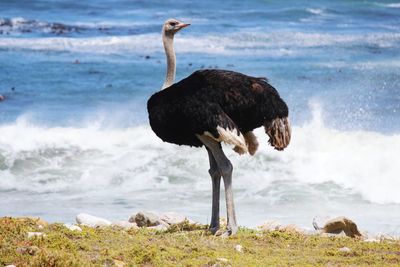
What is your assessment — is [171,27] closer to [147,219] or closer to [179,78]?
[147,219]

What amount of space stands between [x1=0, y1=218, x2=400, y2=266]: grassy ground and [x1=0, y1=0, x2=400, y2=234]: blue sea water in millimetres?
2221

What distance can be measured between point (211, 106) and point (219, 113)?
85 mm

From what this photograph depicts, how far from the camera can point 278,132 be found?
29.8 ft

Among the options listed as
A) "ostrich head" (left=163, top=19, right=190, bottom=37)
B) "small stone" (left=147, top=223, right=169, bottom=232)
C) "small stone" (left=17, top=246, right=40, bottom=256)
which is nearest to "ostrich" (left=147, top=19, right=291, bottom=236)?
"small stone" (left=147, top=223, right=169, bottom=232)

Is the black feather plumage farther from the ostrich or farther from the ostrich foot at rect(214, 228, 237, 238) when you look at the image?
the ostrich foot at rect(214, 228, 237, 238)

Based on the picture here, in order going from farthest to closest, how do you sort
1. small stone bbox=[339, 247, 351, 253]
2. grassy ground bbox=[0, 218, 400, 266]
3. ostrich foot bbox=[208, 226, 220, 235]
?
ostrich foot bbox=[208, 226, 220, 235] → small stone bbox=[339, 247, 351, 253] → grassy ground bbox=[0, 218, 400, 266]

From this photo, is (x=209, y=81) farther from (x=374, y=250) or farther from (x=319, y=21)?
(x=319, y=21)

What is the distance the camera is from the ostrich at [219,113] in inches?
350

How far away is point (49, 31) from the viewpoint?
32.3 meters

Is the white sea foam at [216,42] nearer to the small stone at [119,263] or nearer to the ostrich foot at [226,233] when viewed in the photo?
the ostrich foot at [226,233]

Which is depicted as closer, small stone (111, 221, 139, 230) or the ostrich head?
small stone (111, 221, 139, 230)

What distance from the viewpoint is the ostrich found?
8891mm

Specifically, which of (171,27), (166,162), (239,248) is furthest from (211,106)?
(166,162)

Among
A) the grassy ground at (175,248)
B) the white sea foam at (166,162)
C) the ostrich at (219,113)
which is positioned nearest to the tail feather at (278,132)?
the ostrich at (219,113)
